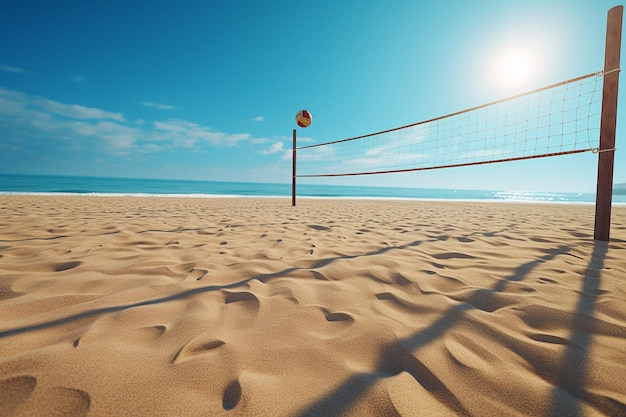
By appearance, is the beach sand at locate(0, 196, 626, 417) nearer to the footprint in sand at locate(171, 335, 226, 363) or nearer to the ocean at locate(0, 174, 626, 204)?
the footprint in sand at locate(171, 335, 226, 363)

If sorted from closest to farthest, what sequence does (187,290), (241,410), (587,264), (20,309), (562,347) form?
1. (241,410)
2. (562,347)
3. (20,309)
4. (187,290)
5. (587,264)

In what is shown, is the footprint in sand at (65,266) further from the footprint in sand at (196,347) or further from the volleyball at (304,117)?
the volleyball at (304,117)

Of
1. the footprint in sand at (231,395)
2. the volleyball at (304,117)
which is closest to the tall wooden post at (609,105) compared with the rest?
the footprint in sand at (231,395)

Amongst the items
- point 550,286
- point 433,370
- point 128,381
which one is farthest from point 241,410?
point 550,286

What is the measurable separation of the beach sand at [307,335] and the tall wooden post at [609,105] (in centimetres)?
91

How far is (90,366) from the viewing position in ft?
2.65

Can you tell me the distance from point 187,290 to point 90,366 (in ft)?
1.95

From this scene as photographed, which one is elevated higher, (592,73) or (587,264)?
(592,73)

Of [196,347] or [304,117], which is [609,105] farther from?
[304,117]

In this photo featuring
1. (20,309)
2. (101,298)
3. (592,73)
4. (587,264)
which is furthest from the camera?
(592,73)

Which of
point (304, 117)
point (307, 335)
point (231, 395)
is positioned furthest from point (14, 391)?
point (304, 117)

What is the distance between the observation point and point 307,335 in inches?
40.0

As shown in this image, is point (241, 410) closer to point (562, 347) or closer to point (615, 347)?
point (562, 347)

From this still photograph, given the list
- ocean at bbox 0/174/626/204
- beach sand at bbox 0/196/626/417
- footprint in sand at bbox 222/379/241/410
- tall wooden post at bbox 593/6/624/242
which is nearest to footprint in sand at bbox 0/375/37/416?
beach sand at bbox 0/196/626/417
